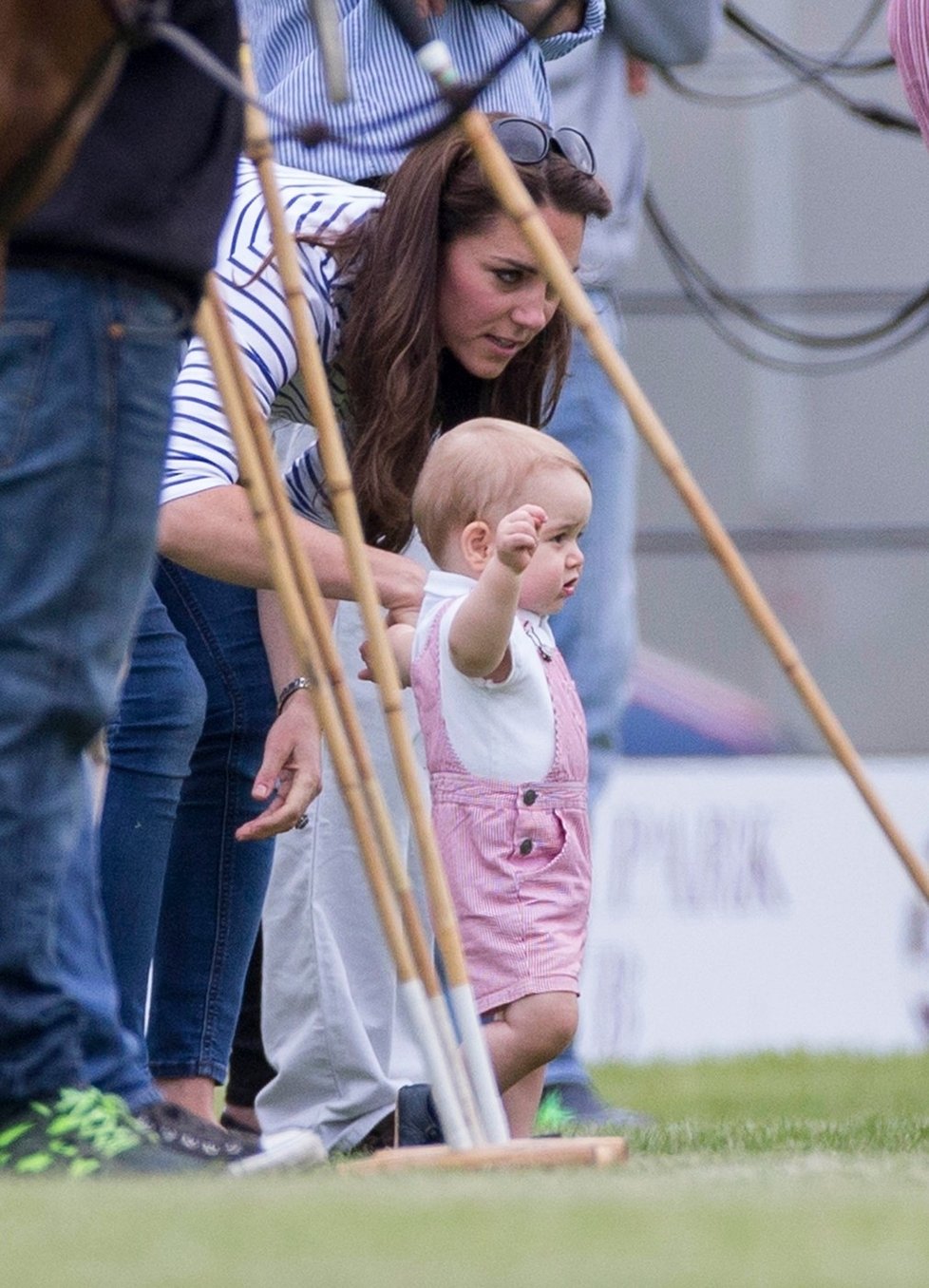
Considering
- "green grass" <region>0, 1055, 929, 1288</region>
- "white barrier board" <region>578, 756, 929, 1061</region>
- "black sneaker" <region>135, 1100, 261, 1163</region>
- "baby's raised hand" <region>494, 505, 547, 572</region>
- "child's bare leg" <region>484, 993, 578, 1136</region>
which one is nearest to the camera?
"green grass" <region>0, 1055, 929, 1288</region>

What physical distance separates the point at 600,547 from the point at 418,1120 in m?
1.47

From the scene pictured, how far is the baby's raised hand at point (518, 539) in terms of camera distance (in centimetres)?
244

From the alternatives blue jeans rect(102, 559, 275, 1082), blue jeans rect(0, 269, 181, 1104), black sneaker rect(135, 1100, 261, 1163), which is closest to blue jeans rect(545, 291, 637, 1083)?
blue jeans rect(102, 559, 275, 1082)

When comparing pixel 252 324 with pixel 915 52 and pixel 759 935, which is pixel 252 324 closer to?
pixel 915 52

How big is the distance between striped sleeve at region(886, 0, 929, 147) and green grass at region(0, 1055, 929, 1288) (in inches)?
54.3

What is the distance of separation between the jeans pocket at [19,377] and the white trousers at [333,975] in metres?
1.09

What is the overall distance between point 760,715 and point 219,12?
679cm

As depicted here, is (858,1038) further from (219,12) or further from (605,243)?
(219,12)

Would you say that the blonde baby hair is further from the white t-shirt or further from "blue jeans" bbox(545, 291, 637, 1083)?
"blue jeans" bbox(545, 291, 637, 1083)

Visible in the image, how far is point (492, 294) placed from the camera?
2.79 m

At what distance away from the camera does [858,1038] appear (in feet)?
20.1

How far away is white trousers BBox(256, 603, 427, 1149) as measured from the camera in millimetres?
2963

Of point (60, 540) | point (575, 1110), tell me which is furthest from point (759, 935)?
point (60, 540)

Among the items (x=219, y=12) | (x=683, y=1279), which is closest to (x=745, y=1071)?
(x=219, y=12)
